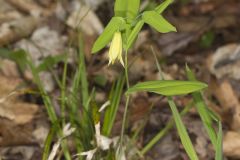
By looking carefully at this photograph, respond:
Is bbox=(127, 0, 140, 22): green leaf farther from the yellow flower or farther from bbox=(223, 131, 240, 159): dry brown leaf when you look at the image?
bbox=(223, 131, 240, 159): dry brown leaf

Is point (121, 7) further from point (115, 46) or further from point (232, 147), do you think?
point (232, 147)

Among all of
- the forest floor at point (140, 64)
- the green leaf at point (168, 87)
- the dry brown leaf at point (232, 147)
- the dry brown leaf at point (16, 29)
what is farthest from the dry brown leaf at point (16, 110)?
the green leaf at point (168, 87)

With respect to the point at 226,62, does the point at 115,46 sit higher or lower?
higher

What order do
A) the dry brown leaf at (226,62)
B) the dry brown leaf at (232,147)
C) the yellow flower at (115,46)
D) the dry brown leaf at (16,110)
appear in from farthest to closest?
the dry brown leaf at (226,62) < the dry brown leaf at (16,110) < the dry brown leaf at (232,147) < the yellow flower at (115,46)

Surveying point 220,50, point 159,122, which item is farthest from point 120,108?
point 220,50

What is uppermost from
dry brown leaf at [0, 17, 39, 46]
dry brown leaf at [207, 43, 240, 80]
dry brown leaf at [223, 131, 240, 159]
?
dry brown leaf at [0, 17, 39, 46]

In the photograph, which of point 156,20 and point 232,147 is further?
point 232,147

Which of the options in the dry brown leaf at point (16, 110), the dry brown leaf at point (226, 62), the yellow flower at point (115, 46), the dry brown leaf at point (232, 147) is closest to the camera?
the yellow flower at point (115, 46)

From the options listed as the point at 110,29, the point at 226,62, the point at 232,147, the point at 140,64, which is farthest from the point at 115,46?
the point at 226,62

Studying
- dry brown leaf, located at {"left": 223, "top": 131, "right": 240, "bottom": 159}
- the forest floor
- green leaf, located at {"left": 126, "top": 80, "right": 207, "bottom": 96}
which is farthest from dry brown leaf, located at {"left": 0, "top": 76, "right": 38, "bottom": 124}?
green leaf, located at {"left": 126, "top": 80, "right": 207, "bottom": 96}

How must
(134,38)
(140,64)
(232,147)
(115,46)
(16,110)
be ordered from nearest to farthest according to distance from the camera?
1. (115,46)
2. (134,38)
3. (232,147)
4. (16,110)
5. (140,64)

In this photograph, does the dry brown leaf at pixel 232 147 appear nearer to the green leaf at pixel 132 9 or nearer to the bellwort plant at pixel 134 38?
the bellwort plant at pixel 134 38

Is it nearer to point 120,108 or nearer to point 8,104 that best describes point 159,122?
point 120,108
